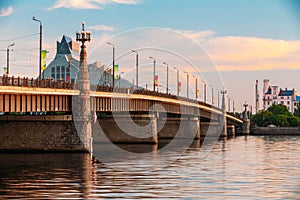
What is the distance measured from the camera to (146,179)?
59.8 meters

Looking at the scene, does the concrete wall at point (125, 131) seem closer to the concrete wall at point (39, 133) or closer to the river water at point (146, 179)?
the concrete wall at point (39, 133)

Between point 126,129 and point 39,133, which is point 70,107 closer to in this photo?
point 39,133

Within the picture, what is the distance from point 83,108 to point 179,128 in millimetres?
76288

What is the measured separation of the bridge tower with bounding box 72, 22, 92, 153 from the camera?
90.4m

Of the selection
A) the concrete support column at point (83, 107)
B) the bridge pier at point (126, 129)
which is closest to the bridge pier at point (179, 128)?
the bridge pier at point (126, 129)

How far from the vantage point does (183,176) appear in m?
62.6

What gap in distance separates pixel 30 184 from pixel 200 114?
129021mm

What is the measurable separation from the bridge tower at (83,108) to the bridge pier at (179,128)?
235 ft

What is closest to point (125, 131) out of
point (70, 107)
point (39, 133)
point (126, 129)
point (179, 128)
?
point (126, 129)

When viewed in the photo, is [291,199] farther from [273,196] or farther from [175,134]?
[175,134]

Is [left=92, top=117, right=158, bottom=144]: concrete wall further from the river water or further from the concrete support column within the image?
the river water

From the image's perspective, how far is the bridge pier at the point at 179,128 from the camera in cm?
16338

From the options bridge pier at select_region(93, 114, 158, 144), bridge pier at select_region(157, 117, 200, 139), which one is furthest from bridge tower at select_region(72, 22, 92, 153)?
bridge pier at select_region(157, 117, 200, 139)

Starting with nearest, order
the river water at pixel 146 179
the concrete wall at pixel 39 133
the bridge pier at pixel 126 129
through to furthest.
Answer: the river water at pixel 146 179 < the concrete wall at pixel 39 133 < the bridge pier at pixel 126 129
